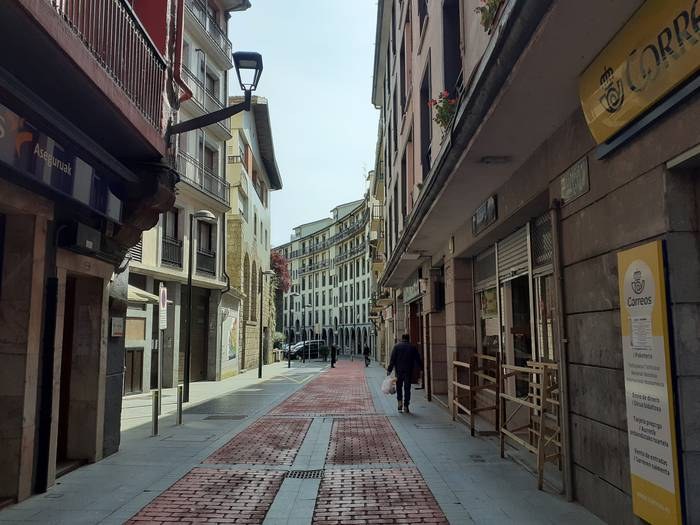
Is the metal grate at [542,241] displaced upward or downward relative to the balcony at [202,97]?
downward

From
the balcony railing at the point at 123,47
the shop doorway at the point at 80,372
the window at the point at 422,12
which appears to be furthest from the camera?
the window at the point at 422,12

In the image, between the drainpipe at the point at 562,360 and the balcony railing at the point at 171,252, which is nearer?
the drainpipe at the point at 562,360

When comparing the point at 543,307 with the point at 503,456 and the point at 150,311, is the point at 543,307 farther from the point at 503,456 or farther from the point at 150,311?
the point at 150,311

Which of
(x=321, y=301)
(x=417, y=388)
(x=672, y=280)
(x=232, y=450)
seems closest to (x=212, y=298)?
(x=417, y=388)

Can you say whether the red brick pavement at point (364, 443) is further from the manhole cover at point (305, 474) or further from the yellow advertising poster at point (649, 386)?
the yellow advertising poster at point (649, 386)

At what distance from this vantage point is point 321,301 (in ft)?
294

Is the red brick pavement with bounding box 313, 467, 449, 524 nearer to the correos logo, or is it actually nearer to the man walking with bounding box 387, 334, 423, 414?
the correos logo

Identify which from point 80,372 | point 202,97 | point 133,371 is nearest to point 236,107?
point 80,372

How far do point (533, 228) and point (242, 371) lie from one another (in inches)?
889

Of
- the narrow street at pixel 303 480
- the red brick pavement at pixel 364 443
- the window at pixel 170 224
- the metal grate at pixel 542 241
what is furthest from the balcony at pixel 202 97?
the metal grate at pixel 542 241

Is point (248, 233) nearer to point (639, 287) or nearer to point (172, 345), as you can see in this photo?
point (172, 345)

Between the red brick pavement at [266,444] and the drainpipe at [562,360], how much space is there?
11.3 ft

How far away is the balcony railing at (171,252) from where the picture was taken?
64.0ft

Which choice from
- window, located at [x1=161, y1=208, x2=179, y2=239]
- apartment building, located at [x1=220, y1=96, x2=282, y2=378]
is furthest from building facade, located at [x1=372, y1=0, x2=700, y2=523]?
apartment building, located at [x1=220, y1=96, x2=282, y2=378]
